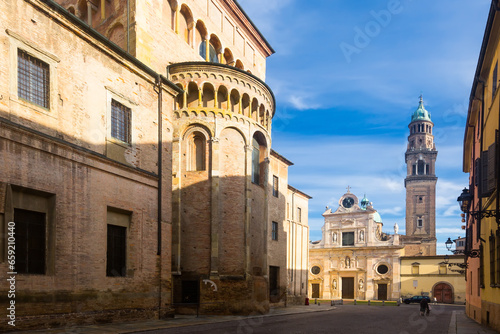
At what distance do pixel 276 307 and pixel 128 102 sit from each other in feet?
69.9

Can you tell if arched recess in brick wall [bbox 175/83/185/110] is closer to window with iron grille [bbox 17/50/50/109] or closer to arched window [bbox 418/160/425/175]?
window with iron grille [bbox 17/50/50/109]

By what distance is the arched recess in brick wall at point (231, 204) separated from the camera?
23.5m

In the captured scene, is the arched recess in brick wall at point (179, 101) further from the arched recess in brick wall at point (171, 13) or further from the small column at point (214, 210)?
the arched recess in brick wall at point (171, 13)

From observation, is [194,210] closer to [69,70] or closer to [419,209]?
[69,70]

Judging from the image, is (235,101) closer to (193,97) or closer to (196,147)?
(193,97)

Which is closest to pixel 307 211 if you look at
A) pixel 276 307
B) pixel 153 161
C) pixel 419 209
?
pixel 276 307

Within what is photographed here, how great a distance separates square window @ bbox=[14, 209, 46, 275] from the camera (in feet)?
42.8

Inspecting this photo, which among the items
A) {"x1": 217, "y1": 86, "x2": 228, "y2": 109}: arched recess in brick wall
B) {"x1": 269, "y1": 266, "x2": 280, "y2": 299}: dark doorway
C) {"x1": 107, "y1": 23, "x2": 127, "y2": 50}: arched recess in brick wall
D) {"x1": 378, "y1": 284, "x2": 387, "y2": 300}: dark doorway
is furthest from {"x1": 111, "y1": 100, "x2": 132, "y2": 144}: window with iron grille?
{"x1": 378, "y1": 284, "x2": 387, "y2": 300}: dark doorway

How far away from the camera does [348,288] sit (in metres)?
61.2

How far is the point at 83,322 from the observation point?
14672 mm

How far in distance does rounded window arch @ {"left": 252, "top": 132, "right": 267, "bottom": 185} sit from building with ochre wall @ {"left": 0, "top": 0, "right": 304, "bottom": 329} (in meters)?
0.12

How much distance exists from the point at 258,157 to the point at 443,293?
41.1 metres

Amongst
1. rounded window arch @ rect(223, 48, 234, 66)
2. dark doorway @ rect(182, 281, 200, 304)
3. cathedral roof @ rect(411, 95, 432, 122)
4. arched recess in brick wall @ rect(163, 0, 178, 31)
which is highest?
cathedral roof @ rect(411, 95, 432, 122)

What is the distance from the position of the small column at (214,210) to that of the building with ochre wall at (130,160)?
0.07m
